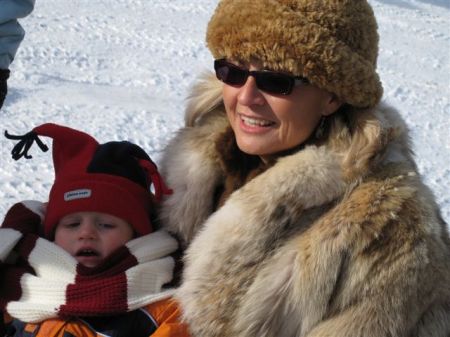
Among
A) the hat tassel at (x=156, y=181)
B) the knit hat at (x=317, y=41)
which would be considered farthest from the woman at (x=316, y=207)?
the hat tassel at (x=156, y=181)

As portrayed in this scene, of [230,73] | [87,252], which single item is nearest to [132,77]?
[87,252]

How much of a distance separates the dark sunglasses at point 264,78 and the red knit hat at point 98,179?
42 centimetres

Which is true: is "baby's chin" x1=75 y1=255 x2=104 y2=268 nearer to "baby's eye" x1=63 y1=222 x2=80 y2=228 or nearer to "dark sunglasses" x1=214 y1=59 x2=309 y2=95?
"baby's eye" x1=63 y1=222 x2=80 y2=228

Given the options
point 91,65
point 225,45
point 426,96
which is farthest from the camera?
point 426,96

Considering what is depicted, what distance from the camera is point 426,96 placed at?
6.96 m

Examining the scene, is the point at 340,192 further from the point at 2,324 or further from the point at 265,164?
the point at 2,324

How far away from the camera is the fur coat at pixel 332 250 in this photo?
1896 mm

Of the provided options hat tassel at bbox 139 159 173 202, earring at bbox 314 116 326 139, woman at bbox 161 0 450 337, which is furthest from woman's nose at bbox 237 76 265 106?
hat tassel at bbox 139 159 173 202

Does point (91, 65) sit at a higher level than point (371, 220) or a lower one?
lower

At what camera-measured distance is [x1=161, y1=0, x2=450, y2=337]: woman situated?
1900mm

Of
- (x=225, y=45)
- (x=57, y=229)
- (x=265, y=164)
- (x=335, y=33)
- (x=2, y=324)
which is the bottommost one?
(x=2, y=324)

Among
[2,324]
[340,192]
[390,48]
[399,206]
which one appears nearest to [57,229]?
[2,324]

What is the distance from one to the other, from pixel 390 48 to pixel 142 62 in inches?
122

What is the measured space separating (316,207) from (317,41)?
0.44m
